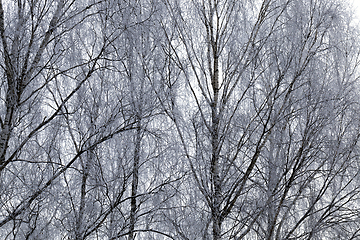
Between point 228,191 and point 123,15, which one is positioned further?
point 123,15

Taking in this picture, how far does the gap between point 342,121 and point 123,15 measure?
3.53 meters

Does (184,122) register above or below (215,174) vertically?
A: above

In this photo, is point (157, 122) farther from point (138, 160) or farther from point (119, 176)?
point (119, 176)

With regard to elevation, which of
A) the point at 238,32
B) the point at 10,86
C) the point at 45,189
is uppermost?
the point at 238,32

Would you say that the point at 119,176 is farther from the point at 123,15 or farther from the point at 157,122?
the point at 123,15

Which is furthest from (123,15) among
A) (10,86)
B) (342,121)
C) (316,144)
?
(342,121)

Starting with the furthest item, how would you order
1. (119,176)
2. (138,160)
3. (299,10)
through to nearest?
(299,10) → (138,160) → (119,176)

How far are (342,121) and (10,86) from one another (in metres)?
4.54

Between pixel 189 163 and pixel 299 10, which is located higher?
pixel 299 10

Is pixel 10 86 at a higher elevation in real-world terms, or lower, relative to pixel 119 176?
higher

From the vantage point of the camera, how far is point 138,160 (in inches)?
190

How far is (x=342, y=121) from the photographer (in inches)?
220

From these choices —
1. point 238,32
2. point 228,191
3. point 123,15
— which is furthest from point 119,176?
point 238,32

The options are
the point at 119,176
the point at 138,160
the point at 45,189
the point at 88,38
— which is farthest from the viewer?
the point at 88,38
